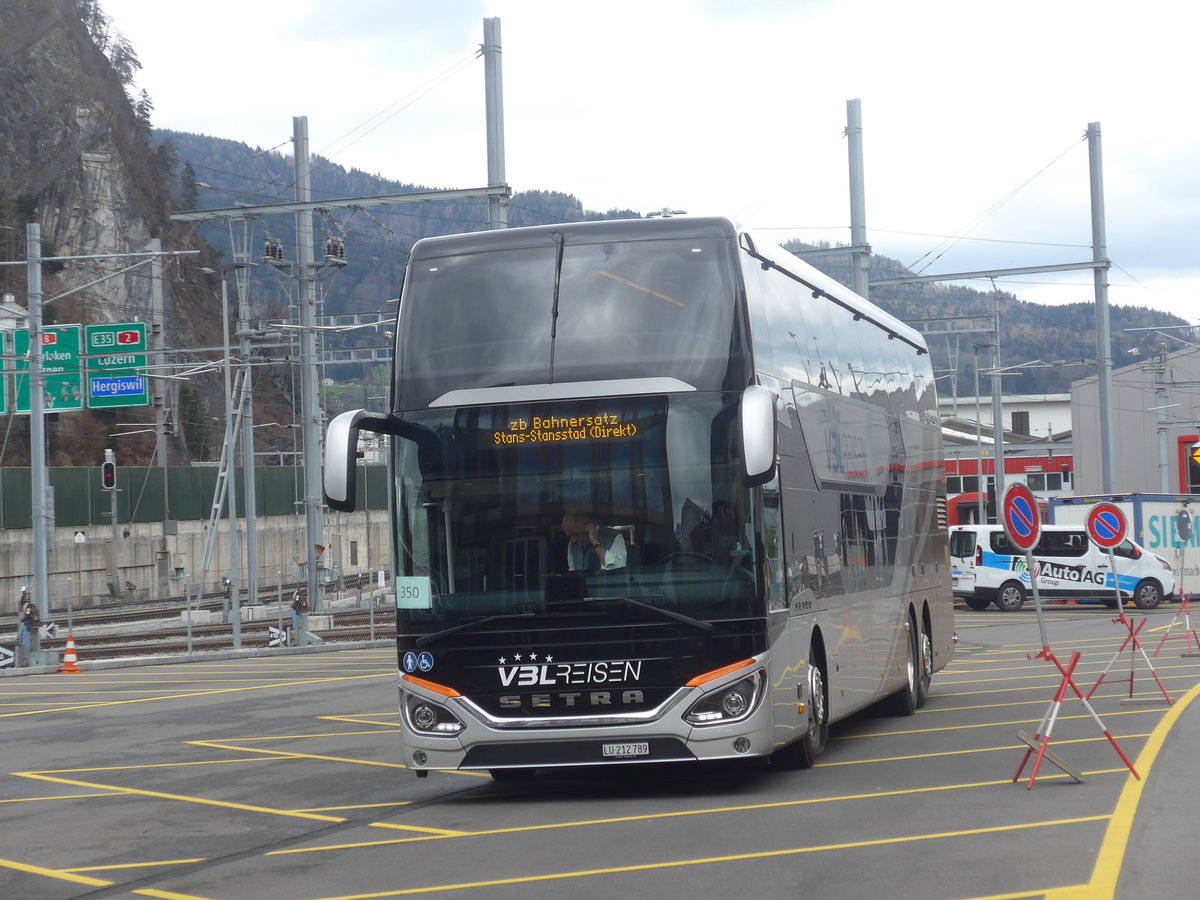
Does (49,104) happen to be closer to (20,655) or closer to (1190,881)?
(20,655)

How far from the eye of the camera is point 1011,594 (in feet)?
136

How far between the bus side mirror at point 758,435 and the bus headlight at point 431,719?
2579 mm

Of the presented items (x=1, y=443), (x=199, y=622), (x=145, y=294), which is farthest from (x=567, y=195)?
(x=199, y=622)

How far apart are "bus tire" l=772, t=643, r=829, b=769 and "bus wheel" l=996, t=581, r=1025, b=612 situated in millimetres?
30236

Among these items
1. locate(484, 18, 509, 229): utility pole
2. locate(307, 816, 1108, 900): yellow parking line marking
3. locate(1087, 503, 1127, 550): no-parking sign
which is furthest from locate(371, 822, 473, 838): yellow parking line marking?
locate(484, 18, 509, 229): utility pole

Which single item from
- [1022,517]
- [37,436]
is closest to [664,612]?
[1022,517]

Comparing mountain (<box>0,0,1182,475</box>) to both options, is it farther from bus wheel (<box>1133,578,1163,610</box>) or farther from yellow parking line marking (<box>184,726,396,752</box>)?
yellow parking line marking (<box>184,726,396,752</box>)

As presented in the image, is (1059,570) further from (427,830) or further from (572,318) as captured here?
(427,830)

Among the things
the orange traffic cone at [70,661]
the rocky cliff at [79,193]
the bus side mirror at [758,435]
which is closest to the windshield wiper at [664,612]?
the bus side mirror at [758,435]

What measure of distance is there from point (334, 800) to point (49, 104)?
70699 millimetres

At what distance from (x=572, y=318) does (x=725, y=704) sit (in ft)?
9.13

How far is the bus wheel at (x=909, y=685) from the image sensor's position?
1633 cm

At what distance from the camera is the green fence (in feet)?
174

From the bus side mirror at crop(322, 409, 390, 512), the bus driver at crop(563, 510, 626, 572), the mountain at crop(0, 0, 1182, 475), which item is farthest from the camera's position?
the mountain at crop(0, 0, 1182, 475)
